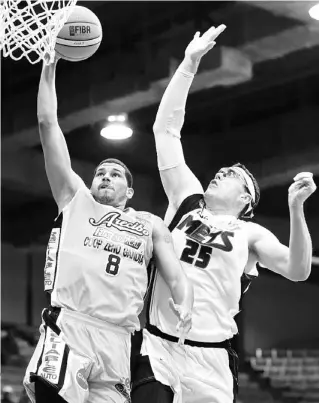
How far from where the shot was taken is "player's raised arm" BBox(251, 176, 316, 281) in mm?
3924

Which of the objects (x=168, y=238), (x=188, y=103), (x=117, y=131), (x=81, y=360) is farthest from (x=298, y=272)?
(x=117, y=131)

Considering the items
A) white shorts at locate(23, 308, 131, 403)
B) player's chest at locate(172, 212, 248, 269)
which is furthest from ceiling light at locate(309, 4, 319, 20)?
white shorts at locate(23, 308, 131, 403)

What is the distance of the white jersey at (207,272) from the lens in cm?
404

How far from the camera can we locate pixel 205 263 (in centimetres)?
414

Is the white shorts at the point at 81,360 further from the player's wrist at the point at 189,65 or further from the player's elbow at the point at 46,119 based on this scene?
the player's wrist at the point at 189,65

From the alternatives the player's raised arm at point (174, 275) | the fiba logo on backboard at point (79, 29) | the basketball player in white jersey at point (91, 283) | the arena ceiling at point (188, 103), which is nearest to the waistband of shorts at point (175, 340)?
the basketball player in white jersey at point (91, 283)

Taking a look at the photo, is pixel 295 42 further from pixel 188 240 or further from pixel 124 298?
pixel 124 298

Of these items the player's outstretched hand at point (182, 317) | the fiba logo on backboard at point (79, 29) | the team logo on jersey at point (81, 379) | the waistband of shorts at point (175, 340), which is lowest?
the team logo on jersey at point (81, 379)

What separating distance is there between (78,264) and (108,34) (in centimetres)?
481

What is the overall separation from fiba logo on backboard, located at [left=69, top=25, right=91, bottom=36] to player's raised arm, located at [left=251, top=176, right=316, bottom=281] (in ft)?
4.29

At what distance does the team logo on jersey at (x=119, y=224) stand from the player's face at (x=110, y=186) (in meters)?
0.11

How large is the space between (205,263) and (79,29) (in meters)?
1.33

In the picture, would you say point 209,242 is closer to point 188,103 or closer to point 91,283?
point 91,283

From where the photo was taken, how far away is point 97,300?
3.67 meters
